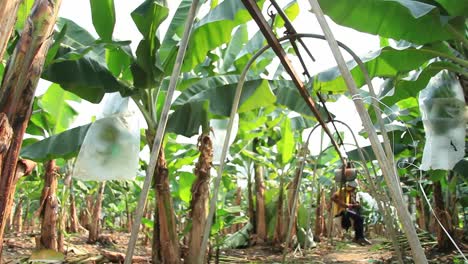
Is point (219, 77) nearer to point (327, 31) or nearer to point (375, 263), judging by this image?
point (327, 31)

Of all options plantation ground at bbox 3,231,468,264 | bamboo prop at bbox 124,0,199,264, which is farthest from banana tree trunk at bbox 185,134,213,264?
bamboo prop at bbox 124,0,199,264

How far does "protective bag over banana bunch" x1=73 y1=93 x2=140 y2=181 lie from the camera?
2885 millimetres

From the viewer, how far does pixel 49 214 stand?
4461mm

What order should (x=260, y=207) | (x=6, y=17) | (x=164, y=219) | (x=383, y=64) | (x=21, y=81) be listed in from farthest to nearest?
(x=260, y=207), (x=164, y=219), (x=383, y=64), (x=21, y=81), (x=6, y=17)

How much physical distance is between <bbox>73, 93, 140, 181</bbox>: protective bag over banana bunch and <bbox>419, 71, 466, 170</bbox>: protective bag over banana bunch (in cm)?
213

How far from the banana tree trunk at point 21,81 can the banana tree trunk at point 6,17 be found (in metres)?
0.20

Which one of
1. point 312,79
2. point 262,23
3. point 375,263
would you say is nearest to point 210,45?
point 312,79

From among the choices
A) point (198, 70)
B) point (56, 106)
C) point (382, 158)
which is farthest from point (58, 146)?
point (382, 158)

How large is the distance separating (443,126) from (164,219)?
2.35 metres

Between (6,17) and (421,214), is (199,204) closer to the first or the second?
(6,17)

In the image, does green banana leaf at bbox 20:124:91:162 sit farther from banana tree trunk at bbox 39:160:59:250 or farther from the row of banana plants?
banana tree trunk at bbox 39:160:59:250

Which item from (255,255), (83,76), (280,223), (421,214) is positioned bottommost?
(255,255)

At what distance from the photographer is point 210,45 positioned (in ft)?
11.2

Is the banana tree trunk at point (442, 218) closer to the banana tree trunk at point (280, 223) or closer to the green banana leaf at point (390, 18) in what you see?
the banana tree trunk at point (280, 223)
